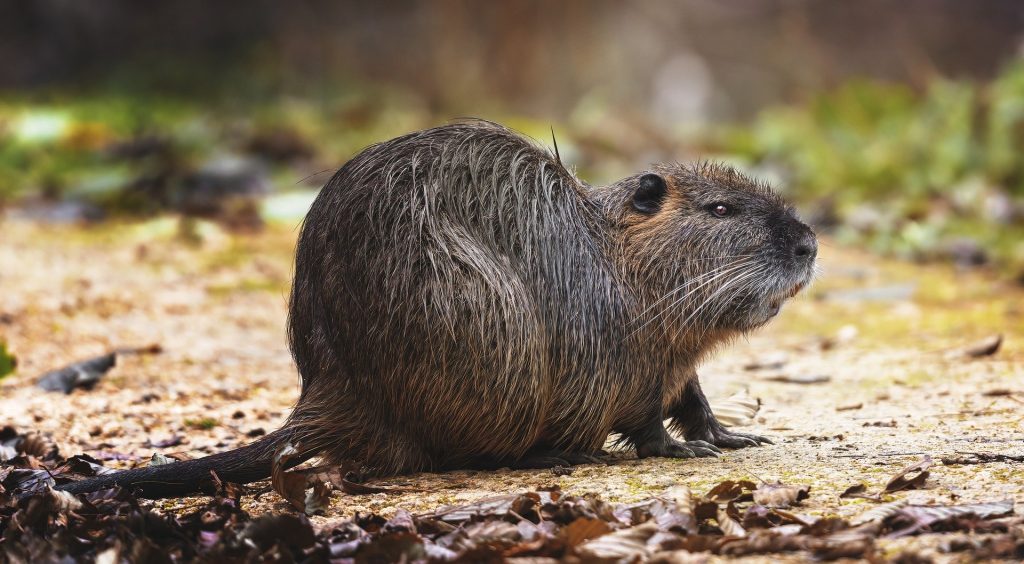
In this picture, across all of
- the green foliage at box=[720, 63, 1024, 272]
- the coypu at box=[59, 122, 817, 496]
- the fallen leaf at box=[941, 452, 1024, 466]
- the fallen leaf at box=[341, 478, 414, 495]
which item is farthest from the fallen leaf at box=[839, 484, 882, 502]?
the green foliage at box=[720, 63, 1024, 272]

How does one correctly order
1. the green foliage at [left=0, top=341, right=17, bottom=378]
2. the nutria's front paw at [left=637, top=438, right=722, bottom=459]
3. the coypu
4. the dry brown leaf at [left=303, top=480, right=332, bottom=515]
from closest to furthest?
the dry brown leaf at [left=303, top=480, right=332, bottom=515] < the coypu < the nutria's front paw at [left=637, top=438, right=722, bottom=459] < the green foliage at [left=0, top=341, right=17, bottom=378]

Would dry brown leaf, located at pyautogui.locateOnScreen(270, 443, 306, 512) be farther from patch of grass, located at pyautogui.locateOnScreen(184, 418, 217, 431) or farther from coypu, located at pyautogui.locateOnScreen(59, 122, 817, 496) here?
patch of grass, located at pyautogui.locateOnScreen(184, 418, 217, 431)

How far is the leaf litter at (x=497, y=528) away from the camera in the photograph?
2363mm

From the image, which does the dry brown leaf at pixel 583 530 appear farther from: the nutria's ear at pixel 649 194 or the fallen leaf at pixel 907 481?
the nutria's ear at pixel 649 194

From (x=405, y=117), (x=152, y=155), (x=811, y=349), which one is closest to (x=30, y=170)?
(x=152, y=155)

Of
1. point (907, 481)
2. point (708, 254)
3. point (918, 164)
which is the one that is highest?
point (918, 164)

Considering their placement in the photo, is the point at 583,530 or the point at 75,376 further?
the point at 75,376

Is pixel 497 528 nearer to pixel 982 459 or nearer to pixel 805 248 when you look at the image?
pixel 982 459

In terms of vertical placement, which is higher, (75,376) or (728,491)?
(75,376)

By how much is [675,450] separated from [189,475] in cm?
150

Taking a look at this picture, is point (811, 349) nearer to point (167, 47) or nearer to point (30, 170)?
point (30, 170)

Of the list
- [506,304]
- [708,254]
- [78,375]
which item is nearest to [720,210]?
[708,254]

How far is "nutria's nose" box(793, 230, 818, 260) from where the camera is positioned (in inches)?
143

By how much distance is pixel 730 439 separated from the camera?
3.63m
